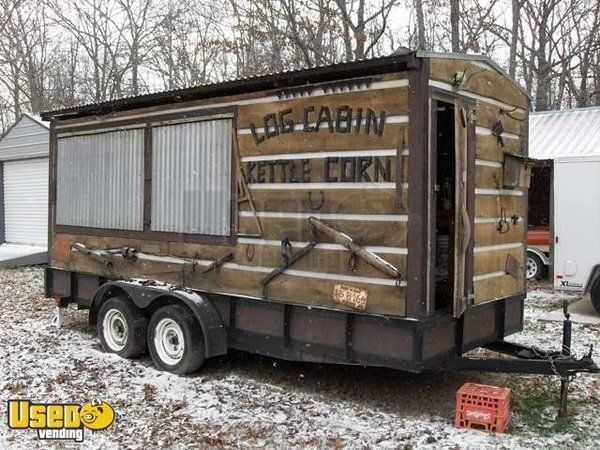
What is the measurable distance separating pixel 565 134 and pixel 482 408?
1086cm

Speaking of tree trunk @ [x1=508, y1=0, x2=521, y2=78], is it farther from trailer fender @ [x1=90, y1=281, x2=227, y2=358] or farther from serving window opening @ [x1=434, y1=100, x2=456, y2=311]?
trailer fender @ [x1=90, y1=281, x2=227, y2=358]

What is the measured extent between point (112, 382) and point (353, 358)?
2.40 m

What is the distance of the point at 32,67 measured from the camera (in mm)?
31453

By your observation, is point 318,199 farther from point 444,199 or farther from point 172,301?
point 172,301

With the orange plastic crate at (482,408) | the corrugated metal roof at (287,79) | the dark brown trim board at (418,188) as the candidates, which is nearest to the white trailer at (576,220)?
the corrugated metal roof at (287,79)

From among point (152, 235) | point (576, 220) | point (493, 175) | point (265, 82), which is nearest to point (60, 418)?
point (152, 235)

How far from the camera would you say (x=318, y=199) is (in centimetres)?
530

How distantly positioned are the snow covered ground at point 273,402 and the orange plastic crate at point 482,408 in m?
0.08

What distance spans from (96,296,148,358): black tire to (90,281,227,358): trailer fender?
118 mm

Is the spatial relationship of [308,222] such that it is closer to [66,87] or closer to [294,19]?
[294,19]

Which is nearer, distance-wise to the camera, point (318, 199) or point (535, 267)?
point (318, 199)

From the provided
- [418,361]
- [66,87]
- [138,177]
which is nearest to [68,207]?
[138,177]

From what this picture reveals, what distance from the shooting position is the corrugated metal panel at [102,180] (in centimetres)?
702

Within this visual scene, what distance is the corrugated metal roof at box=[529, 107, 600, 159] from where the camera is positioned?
13172 mm
